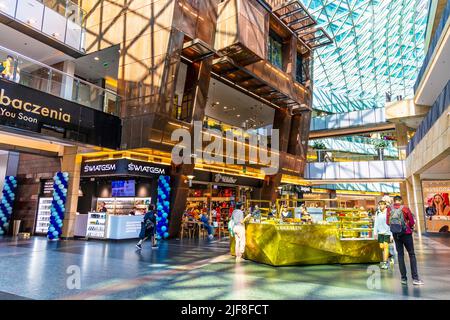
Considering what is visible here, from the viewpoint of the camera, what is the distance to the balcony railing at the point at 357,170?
2788cm

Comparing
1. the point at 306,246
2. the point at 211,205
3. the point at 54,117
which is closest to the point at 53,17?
the point at 54,117

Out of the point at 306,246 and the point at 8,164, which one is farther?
the point at 8,164

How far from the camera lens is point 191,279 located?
21.5 ft

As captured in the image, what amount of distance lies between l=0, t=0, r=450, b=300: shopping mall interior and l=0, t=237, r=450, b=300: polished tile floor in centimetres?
6

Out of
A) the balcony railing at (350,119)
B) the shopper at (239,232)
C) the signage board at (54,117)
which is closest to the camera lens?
the shopper at (239,232)

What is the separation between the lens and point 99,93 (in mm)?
14531

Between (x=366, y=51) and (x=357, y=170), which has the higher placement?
(x=366, y=51)

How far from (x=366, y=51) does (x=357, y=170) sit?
14.3m

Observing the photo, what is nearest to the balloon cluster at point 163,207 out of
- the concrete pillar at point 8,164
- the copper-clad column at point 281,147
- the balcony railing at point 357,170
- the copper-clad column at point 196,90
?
the copper-clad column at point 196,90

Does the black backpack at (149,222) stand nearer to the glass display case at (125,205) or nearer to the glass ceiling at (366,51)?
the glass display case at (125,205)

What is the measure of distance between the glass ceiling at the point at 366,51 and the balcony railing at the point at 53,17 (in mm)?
20893

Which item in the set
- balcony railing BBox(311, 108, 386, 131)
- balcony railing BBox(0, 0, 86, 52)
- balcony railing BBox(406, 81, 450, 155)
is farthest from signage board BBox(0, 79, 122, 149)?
balcony railing BBox(311, 108, 386, 131)

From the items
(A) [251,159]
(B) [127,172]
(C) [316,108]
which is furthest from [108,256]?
(C) [316,108]

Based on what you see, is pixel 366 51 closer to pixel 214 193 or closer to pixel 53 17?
pixel 214 193
